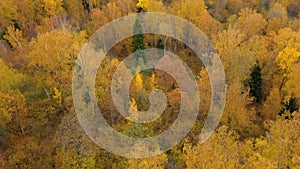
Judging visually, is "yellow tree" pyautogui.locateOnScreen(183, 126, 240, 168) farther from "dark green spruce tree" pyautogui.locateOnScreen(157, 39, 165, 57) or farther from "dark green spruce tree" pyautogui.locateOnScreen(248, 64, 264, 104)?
"dark green spruce tree" pyautogui.locateOnScreen(157, 39, 165, 57)

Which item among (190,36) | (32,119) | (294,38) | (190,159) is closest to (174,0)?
(190,36)

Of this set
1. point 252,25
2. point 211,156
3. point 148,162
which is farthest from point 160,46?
point 148,162

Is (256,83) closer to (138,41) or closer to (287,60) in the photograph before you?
(287,60)

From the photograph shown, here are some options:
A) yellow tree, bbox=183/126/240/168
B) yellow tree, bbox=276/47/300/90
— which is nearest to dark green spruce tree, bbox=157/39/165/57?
yellow tree, bbox=276/47/300/90

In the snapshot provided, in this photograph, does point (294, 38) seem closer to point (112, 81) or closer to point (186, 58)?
point (186, 58)

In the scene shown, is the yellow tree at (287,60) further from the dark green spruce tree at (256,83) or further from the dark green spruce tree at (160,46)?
the dark green spruce tree at (160,46)

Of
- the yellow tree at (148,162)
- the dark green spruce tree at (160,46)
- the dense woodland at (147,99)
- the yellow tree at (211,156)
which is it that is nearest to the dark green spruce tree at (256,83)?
the dense woodland at (147,99)
